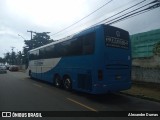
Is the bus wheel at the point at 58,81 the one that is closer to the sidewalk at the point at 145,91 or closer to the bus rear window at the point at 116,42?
the sidewalk at the point at 145,91

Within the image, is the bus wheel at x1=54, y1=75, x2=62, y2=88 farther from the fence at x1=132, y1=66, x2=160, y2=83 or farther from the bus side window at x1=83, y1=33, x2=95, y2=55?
the fence at x1=132, y1=66, x2=160, y2=83

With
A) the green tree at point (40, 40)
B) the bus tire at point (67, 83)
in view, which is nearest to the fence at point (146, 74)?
the bus tire at point (67, 83)

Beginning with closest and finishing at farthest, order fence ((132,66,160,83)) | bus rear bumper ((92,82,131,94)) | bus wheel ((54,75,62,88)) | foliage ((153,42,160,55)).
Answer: bus rear bumper ((92,82,131,94)), fence ((132,66,160,83)), foliage ((153,42,160,55)), bus wheel ((54,75,62,88))

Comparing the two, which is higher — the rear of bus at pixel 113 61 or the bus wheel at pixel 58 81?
the rear of bus at pixel 113 61

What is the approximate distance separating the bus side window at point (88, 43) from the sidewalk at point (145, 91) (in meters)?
3.72

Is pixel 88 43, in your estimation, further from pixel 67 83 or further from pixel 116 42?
pixel 67 83

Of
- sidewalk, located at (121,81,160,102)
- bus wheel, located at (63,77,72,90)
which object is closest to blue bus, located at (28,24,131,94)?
bus wheel, located at (63,77,72,90)

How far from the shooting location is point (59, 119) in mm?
8703

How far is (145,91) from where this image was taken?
15.6 meters

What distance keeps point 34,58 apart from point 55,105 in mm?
14900

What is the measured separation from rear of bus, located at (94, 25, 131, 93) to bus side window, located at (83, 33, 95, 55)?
0.59 m

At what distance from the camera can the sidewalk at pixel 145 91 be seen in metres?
13.6

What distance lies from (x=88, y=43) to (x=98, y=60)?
146 cm

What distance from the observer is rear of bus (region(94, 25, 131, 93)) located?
1252cm
